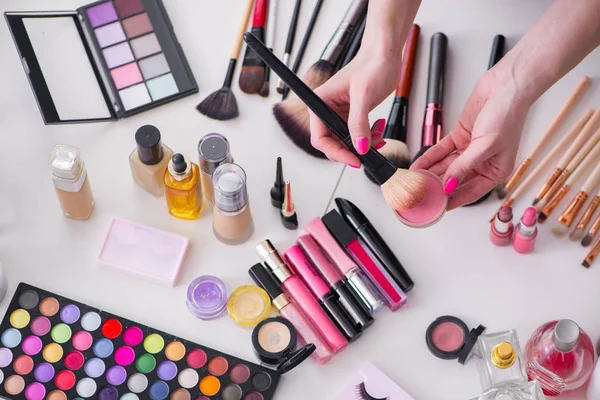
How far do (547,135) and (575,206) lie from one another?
5.4 inches

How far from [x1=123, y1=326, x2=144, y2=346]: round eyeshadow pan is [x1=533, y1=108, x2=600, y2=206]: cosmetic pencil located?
0.69 metres

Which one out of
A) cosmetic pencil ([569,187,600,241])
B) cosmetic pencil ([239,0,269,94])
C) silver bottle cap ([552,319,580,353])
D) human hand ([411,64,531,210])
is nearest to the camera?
silver bottle cap ([552,319,580,353])

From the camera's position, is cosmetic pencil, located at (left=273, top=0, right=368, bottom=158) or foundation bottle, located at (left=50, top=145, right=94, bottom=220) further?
cosmetic pencil, located at (left=273, top=0, right=368, bottom=158)

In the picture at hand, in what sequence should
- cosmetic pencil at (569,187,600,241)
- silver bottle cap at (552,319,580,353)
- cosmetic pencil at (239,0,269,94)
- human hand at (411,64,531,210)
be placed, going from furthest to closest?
1. cosmetic pencil at (239,0,269,94)
2. cosmetic pencil at (569,187,600,241)
3. human hand at (411,64,531,210)
4. silver bottle cap at (552,319,580,353)

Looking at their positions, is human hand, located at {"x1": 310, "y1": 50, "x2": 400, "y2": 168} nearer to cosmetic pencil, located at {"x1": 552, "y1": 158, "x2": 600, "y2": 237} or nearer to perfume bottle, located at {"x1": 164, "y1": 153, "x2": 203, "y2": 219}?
perfume bottle, located at {"x1": 164, "y1": 153, "x2": 203, "y2": 219}

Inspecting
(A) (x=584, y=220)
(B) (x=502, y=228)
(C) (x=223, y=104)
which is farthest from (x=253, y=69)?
(A) (x=584, y=220)

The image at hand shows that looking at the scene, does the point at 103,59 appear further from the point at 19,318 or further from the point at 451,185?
the point at 451,185

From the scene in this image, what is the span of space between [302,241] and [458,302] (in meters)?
0.27

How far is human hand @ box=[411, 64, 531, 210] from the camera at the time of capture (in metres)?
1.46

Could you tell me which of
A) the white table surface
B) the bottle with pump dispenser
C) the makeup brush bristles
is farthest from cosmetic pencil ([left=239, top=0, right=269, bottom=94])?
the bottle with pump dispenser

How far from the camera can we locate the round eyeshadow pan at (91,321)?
1.50 metres

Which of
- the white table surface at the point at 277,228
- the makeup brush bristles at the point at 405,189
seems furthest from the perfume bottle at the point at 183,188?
the makeup brush bristles at the point at 405,189

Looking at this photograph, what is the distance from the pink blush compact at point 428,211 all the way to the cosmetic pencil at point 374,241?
0.45 feet

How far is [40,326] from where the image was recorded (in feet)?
4.91
